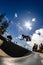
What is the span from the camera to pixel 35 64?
8141 millimetres

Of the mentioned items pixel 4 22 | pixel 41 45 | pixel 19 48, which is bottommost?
pixel 19 48

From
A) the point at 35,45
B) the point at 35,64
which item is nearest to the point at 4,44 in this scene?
the point at 35,45

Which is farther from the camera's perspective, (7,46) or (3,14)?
(3,14)

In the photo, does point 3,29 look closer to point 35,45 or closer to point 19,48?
point 35,45

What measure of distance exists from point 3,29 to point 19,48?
52563 millimetres

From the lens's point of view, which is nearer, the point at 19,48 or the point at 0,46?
the point at 19,48

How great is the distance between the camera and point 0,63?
6.80 metres

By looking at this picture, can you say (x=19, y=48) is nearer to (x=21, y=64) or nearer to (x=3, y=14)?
(x=21, y=64)

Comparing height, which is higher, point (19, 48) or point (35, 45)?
point (35, 45)

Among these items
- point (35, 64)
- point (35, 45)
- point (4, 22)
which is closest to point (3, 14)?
point (4, 22)

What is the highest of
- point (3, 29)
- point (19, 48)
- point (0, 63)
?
point (3, 29)

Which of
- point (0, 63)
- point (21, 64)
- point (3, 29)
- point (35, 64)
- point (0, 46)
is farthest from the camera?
point (3, 29)

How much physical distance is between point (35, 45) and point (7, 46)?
5.70 metres

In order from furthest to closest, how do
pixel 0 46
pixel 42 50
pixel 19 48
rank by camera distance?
pixel 42 50
pixel 0 46
pixel 19 48
